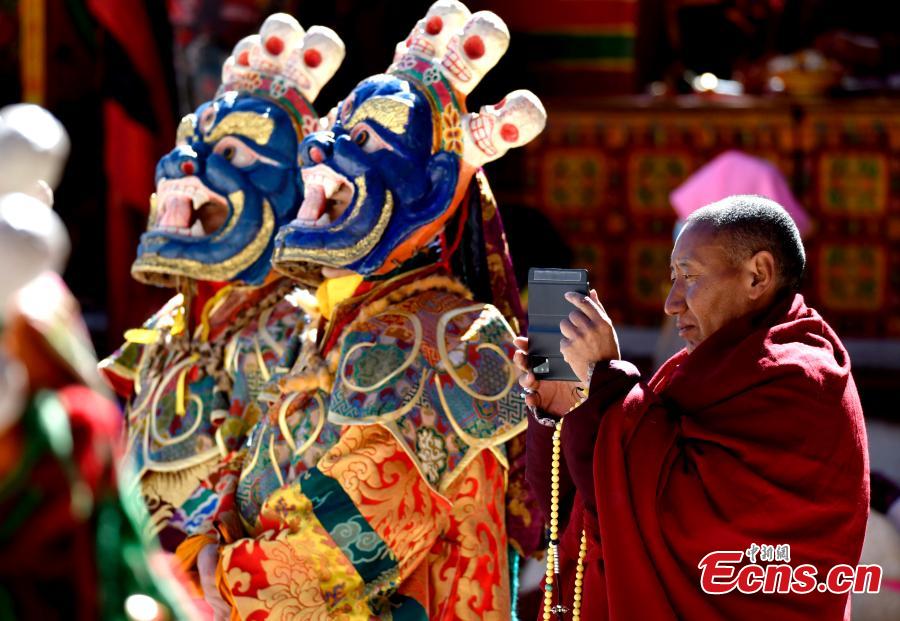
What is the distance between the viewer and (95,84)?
845 centimetres

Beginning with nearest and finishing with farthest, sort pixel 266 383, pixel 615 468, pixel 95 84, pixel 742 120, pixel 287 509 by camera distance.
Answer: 1. pixel 615 468
2. pixel 287 509
3. pixel 266 383
4. pixel 742 120
5. pixel 95 84

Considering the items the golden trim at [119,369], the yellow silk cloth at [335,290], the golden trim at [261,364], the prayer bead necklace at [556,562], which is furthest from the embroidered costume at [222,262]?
the prayer bead necklace at [556,562]

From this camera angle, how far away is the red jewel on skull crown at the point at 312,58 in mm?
3879

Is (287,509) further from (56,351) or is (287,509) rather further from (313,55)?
(56,351)

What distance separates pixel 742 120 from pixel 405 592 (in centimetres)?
456

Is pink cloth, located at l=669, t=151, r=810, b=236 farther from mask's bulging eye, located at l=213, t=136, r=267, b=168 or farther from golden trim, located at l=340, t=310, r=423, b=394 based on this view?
golden trim, located at l=340, t=310, r=423, b=394

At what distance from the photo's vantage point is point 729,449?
269cm

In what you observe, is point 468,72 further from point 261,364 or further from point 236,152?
point 261,364

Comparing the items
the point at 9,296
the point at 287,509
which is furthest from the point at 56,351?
the point at 287,509

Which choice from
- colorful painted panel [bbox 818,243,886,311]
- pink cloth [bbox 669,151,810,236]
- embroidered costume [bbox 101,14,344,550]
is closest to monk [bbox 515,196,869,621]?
embroidered costume [bbox 101,14,344,550]

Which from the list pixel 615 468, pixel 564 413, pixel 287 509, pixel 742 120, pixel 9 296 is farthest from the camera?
pixel 742 120

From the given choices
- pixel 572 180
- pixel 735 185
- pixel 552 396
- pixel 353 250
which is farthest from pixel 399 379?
pixel 572 180

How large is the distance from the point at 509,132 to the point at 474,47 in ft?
0.73

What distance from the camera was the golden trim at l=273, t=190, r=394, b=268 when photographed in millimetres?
3342
